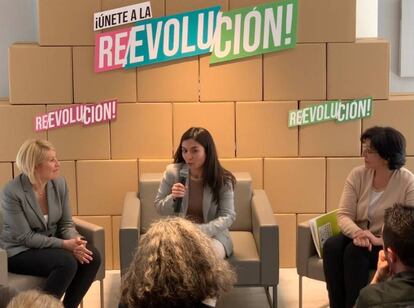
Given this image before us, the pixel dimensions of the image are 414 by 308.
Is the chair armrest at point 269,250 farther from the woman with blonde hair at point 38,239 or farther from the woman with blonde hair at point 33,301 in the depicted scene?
the woman with blonde hair at point 33,301

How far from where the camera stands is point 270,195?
5.08m

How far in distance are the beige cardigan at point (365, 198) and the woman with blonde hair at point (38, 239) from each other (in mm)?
1429

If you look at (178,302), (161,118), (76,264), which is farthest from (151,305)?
(161,118)

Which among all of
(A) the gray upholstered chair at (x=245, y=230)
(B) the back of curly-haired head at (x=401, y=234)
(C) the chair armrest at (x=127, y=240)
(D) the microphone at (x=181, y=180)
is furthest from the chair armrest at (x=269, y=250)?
(B) the back of curly-haired head at (x=401, y=234)

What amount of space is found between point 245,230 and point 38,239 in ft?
4.48

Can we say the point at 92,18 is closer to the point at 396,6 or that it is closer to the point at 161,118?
the point at 161,118

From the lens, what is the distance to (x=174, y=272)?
2.22m

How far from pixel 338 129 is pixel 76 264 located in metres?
2.04

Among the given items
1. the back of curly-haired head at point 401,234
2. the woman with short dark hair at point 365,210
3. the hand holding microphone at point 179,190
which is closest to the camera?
the back of curly-haired head at point 401,234

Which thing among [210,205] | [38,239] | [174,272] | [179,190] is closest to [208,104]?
[210,205]

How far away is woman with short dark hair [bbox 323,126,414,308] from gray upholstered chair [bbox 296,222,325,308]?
12 centimetres

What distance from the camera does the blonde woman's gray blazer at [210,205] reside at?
14.1 feet

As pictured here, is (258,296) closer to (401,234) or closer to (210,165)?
(210,165)

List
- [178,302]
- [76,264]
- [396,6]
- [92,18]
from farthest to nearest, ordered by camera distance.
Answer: [396,6] < [92,18] < [76,264] < [178,302]
